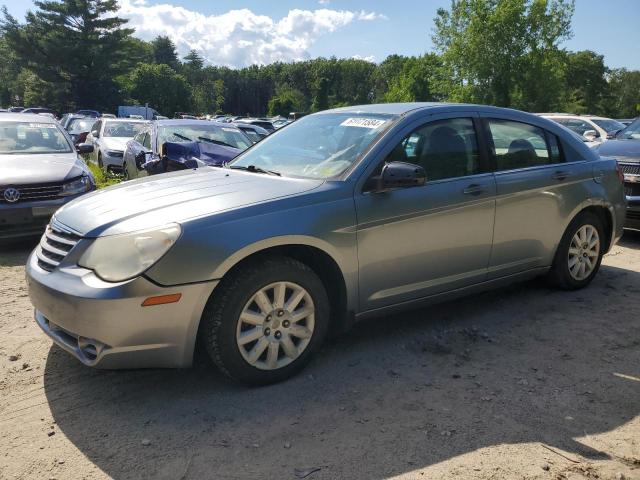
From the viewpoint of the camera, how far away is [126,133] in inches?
579

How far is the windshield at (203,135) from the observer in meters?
8.88

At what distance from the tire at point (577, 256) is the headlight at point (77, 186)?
17.7 feet

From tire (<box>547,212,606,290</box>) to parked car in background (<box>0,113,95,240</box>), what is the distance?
17.8 ft

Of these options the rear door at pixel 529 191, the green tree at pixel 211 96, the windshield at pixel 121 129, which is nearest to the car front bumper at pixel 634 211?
the rear door at pixel 529 191

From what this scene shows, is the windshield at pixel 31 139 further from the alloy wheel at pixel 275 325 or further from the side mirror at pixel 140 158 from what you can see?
the alloy wheel at pixel 275 325

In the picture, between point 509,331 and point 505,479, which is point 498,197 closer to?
point 509,331

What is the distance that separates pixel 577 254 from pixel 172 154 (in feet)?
17.5

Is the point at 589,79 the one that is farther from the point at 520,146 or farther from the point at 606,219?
the point at 520,146

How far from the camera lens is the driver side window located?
392cm

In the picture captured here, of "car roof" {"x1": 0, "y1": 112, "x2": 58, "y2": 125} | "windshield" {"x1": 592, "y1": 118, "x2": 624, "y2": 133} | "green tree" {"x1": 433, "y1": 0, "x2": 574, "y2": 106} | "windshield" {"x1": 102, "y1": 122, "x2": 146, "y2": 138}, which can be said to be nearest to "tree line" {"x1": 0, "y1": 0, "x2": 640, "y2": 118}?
"green tree" {"x1": 433, "y1": 0, "x2": 574, "y2": 106}

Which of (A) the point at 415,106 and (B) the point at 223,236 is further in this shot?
(A) the point at 415,106

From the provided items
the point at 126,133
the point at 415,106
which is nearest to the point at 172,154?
the point at 415,106

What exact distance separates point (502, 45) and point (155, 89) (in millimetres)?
50276

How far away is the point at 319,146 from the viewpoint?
4.10m
